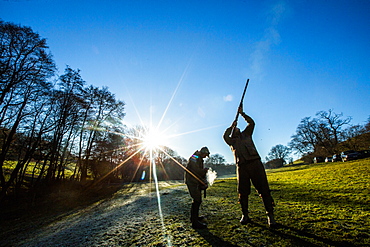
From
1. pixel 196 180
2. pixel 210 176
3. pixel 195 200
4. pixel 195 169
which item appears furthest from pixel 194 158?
pixel 210 176

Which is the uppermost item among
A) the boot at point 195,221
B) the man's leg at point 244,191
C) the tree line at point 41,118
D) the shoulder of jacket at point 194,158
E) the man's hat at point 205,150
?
the tree line at point 41,118

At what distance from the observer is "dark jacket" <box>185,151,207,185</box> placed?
15.4 feet

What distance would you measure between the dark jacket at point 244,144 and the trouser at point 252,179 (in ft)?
0.46

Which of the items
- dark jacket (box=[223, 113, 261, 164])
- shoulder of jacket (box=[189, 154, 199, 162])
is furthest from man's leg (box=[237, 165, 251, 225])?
shoulder of jacket (box=[189, 154, 199, 162])

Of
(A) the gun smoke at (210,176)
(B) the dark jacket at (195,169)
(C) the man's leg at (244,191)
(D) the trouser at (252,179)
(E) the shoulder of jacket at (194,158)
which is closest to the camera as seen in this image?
(D) the trouser at (252,179)

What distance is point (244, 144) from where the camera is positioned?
430cm

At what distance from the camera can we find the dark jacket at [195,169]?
468 centimetres

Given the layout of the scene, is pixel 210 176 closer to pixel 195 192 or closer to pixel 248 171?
pixel 195 192

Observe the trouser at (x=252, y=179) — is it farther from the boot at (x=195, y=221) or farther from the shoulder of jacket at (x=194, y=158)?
the shoulder of jacket at (x=194, y=158)

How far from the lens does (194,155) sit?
198 inches

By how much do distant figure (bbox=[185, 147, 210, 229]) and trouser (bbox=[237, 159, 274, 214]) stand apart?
42.9 inches

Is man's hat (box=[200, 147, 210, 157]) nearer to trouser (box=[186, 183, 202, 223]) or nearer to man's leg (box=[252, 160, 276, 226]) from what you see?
trouser (box=[186, 183, 202, 223])

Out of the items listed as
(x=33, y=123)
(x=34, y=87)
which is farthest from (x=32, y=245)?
(x=33, y=123)

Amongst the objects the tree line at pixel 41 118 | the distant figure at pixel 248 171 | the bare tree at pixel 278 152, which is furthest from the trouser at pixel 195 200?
the bare tree at pixel 278 152
